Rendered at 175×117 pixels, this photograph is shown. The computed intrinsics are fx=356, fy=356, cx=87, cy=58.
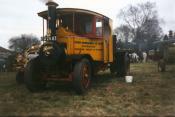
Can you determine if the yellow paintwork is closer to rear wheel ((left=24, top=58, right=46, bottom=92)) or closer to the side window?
the side window

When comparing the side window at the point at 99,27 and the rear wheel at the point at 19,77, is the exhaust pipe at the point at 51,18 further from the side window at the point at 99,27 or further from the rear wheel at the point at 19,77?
the rear wheel at the point at 19,77

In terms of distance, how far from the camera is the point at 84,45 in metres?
12.1

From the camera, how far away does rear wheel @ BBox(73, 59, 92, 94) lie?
436 inches

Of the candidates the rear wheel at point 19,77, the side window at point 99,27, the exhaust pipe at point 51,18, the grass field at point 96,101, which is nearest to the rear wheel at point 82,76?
the grass field at point 96,101

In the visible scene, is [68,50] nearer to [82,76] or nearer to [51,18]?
[82,76]

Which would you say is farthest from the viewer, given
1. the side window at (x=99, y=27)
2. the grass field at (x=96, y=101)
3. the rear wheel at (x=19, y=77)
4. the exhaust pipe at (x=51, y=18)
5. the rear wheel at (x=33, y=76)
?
the rear wheel at (x=19, y=77)

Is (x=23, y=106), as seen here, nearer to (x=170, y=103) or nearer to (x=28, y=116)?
(x=28, y=116)

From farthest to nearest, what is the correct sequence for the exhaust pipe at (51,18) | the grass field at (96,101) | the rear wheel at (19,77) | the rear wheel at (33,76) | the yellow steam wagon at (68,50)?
the rear wheel at (19,77) → the rear wheel at (33,76) → the exhaust pipe at (51,18) → the yellow steam wagon at (68,50) → the grass field at (96,101)

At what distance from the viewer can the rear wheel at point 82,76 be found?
436 inches

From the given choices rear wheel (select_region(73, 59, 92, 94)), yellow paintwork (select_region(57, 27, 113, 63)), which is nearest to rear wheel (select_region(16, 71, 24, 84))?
yellow paintwork (select_region(57, 27, 113, 63))

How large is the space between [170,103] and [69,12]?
4.68 metres

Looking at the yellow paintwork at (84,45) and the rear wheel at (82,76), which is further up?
the yellow paintwork at (84,45)

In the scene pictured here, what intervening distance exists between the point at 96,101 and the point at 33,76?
Answer: 9.70 ft

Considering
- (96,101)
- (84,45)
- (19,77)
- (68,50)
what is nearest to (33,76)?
(68,50)
